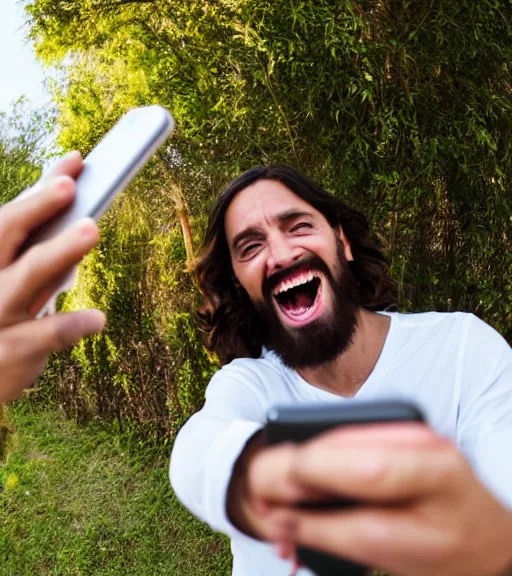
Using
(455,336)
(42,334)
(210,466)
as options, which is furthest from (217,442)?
(455,336)

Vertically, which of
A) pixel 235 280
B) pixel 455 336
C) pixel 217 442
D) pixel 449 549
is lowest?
pixel 235 280

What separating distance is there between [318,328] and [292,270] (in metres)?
0.17

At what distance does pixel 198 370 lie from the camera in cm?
371

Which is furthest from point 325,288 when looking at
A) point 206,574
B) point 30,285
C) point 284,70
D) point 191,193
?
point 206,574

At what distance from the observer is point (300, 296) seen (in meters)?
1.52

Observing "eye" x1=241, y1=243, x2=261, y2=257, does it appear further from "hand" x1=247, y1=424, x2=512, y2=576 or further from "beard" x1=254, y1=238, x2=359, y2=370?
"hand" x1=247, y1=424, x2=512, y2=576

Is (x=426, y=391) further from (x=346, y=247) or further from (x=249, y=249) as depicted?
(x=346, y=247)

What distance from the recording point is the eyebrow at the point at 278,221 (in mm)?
1451

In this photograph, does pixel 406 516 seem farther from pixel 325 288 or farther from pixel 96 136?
pixel 96 136

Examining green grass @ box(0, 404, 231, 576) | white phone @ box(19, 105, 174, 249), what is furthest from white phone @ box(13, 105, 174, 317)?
green grass @ box(0, 404, 231, 576)

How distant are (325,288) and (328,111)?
1297 mm

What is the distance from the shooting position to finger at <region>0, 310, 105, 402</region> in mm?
458

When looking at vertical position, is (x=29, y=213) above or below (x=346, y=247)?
above

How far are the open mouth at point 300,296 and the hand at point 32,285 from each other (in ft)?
3.13
